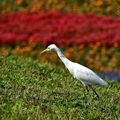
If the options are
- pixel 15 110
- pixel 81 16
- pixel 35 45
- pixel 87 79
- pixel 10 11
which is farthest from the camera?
pixel 10 11

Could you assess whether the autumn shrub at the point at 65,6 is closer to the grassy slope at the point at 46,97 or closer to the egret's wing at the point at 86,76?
the grassy slope at the point at 46,97

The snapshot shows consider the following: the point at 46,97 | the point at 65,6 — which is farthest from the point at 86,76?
the point at 65,6

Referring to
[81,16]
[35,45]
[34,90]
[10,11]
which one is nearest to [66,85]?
[34,90]

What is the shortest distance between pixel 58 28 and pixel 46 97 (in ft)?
28.9

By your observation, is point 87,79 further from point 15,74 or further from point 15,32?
point 15,32

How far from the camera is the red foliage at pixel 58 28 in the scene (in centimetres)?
1502

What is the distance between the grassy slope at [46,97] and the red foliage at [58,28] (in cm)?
515

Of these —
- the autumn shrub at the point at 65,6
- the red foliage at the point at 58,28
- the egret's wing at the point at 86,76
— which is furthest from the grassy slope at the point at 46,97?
the autumn shrub at the point at 65,6

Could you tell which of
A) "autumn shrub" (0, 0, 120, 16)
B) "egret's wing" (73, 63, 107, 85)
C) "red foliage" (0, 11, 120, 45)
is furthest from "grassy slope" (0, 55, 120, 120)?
"autumn shrub" (0, 0, 120, 16)

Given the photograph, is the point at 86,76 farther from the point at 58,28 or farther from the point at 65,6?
the point at 65,6

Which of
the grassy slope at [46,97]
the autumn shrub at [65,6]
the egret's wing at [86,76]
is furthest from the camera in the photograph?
the autumn shrub at [65,6]

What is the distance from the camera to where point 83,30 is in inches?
623

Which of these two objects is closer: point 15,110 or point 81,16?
point 15,110

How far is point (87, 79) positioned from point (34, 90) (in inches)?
26.0
